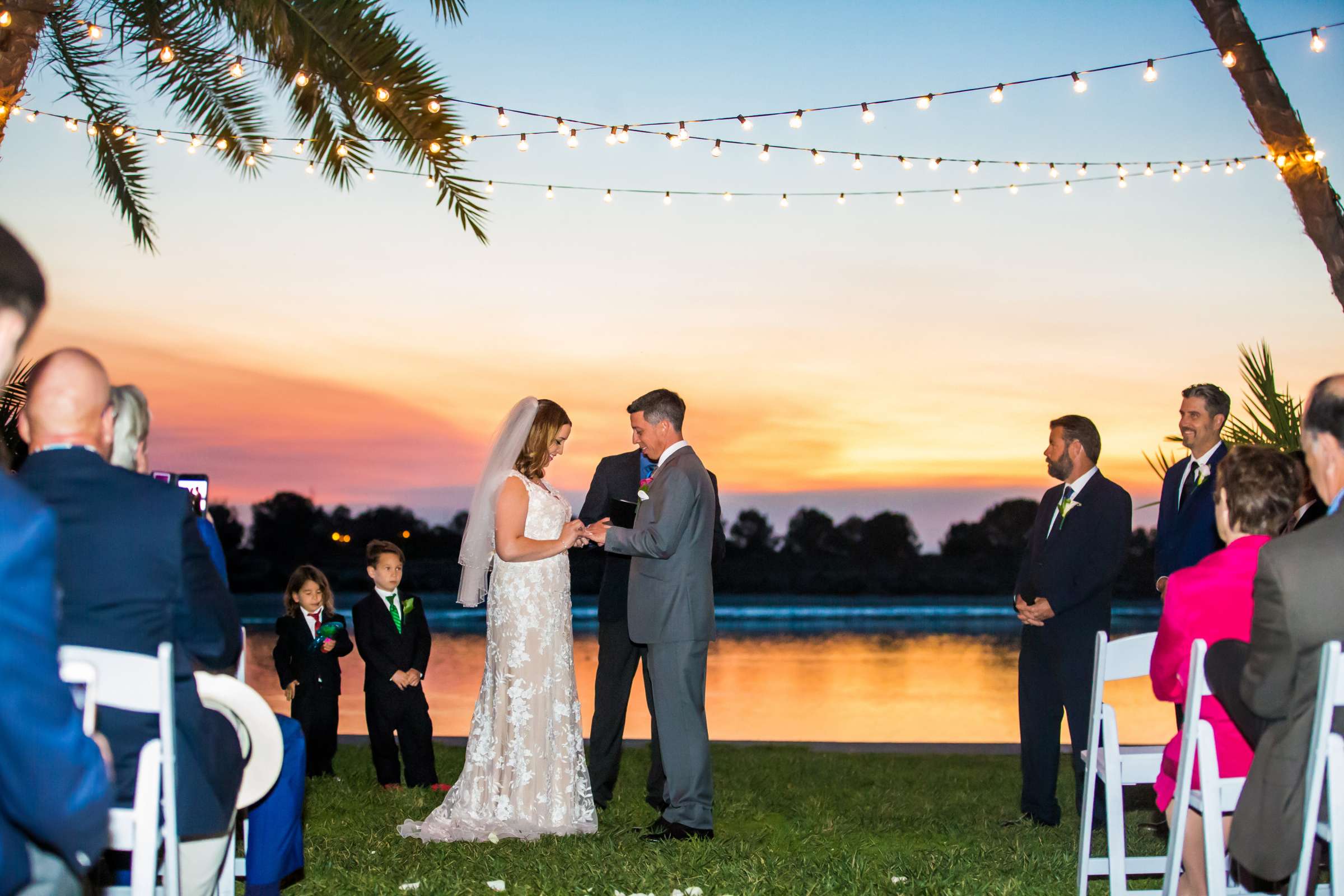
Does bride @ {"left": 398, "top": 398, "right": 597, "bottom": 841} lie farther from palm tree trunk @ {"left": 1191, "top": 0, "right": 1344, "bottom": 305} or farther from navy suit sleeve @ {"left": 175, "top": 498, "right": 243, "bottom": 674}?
palm tree trunk @ {"left": 1191, "top": 0, "right": 1344, "bottom": 305}

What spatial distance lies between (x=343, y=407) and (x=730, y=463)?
9168mm

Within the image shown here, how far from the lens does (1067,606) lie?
5.48 m

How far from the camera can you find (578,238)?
1279 centimetres

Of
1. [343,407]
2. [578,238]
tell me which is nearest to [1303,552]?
[578,238]

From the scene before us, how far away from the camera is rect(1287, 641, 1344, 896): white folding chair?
2.47 metres

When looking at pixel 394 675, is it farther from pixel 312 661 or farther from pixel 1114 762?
pixel 1114 762

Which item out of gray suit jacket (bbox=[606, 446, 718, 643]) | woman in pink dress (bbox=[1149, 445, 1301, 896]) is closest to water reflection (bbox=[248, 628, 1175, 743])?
gray suit jacket (bbox=[606, 446, 718, 643])

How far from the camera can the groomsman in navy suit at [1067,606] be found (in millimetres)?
5477

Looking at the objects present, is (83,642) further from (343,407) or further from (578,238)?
(343,407)

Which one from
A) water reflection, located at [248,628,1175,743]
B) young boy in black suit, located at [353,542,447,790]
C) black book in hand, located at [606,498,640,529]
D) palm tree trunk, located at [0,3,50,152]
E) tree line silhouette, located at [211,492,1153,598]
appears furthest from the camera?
tree line silhouette, located at [211,492,1153,598]

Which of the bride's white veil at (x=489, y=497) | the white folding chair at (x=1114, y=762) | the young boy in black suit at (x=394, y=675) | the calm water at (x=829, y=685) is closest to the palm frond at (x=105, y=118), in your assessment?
the young boy in black suit at (x=394, y=675)

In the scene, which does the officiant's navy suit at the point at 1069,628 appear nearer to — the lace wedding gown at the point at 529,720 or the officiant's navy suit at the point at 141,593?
the lace wedding gown at the point at 529,720

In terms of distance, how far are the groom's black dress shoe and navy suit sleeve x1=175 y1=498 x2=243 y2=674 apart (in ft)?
8.80

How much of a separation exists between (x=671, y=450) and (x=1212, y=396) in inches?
103
